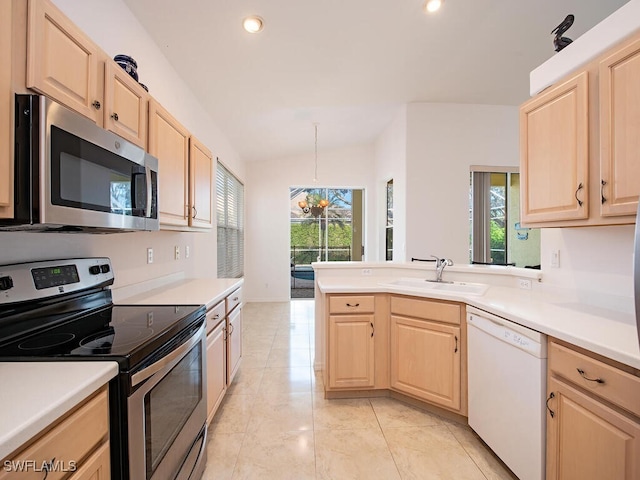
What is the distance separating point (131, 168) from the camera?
1.45m

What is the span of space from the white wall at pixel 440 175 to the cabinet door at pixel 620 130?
8.48 ft

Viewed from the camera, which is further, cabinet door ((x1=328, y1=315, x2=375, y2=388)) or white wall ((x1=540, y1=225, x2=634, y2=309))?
cabinet door ((x1=328, y1=315, x2=375, y2=388))

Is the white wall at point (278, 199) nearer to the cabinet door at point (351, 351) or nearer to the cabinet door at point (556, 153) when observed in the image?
the cabinet door at point (351, 351)

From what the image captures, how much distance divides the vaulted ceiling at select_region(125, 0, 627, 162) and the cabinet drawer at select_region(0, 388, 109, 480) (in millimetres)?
2273

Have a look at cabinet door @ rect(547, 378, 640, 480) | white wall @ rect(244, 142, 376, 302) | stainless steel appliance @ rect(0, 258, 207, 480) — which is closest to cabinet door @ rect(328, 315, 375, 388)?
stainless steel appliance @ rect(0, 258, 207, 480)

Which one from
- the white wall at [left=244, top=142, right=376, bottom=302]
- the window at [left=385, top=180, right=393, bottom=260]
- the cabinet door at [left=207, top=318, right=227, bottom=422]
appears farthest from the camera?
the white wall at [left=244, top=142, right=376, bottom=302]

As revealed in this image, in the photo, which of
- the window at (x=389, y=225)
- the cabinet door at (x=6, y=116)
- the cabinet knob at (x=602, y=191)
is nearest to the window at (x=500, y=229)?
the window at (x=389, y=225)

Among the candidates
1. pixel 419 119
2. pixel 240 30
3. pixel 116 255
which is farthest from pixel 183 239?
pixel 419 119

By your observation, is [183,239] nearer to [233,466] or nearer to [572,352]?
[233,466]

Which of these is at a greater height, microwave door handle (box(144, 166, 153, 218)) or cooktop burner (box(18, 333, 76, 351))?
microwave door handle (box(144, 166, 153, 218))

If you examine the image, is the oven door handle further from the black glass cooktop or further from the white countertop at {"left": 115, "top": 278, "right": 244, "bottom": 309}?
the white countertop at {"left": 115, "top": 278, "right": 244, "bottom": 309}

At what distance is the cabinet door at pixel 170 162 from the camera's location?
5.90 ft

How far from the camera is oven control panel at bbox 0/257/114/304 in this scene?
3.70 feet

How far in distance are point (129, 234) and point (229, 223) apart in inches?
116
